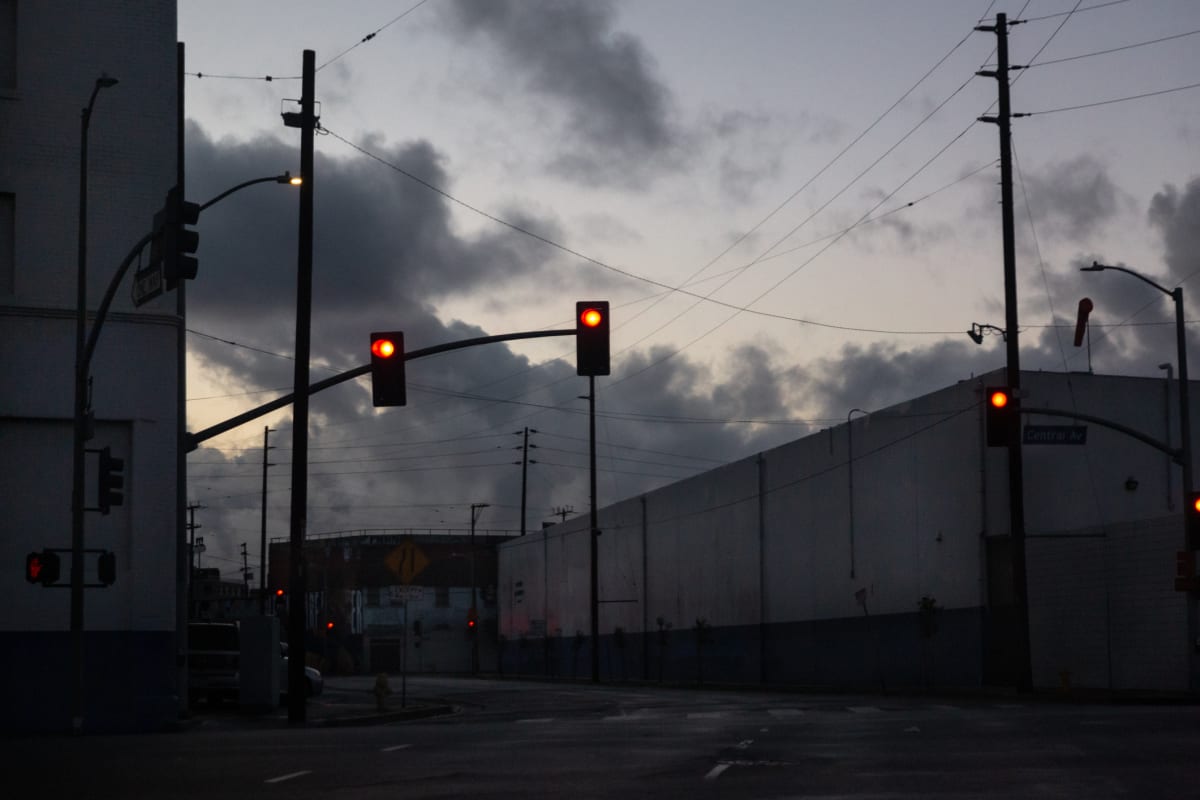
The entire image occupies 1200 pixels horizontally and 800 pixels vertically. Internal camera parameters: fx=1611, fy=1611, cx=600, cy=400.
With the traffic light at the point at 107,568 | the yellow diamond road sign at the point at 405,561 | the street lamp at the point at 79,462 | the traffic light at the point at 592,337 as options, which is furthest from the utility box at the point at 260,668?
the traffic light at the point at 592,337

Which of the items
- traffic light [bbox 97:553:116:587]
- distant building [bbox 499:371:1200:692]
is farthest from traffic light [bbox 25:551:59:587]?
distant building [bbox 499:371:1200:692]

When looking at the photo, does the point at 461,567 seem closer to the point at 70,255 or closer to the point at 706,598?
the point at 706,598

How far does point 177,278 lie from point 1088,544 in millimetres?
31830

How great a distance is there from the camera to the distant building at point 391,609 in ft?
368

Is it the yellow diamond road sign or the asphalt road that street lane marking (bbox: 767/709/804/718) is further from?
the yellow diamond road sign

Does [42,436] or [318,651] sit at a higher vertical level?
[42,436]

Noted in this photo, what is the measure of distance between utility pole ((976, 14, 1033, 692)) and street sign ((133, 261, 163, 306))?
2332 centimetres

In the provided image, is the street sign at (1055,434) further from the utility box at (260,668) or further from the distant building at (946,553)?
the utility box at (260,668)

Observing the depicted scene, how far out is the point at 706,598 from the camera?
243 feet

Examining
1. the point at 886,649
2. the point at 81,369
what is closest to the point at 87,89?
the point at 81,369

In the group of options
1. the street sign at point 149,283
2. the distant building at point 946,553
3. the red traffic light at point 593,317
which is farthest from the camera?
the distant building at point 946,553

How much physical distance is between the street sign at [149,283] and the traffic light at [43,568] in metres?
4.92

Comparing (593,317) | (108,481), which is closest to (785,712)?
(593,317)

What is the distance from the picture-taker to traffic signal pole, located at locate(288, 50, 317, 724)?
1244 inches
